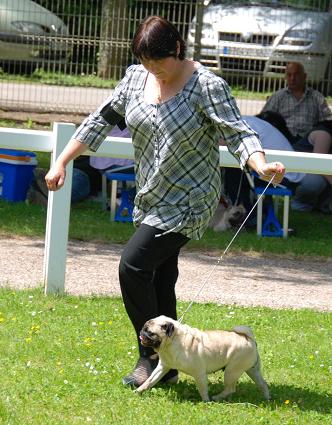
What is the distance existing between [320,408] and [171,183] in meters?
1.35

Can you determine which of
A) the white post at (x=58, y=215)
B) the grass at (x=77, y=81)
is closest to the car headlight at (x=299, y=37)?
the grass at (x=77, y=81)

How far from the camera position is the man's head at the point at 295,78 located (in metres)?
12.6

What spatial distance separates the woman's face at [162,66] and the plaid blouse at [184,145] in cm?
12

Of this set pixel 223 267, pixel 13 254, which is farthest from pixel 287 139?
pixel 13 254

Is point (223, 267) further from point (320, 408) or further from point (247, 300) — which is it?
point (320, 408)

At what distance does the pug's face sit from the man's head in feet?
26.3

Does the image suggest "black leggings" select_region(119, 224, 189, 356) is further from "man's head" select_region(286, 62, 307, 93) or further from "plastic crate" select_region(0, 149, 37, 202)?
"man's head" select_region(286, 62, 307, 93)

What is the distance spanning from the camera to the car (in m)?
15.5

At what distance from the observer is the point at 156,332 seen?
5000 mm

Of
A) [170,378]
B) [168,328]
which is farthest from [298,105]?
[168,328]

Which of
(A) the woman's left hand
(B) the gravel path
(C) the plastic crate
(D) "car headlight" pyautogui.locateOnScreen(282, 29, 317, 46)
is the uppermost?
(D) "car headlight" pyautogui.locateOnScreen(282, 29, 317, 46)

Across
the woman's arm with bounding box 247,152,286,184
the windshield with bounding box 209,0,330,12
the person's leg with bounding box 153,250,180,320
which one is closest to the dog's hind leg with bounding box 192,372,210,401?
the person's leg with bounding box 153,250,180,320

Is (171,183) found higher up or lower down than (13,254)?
higher up

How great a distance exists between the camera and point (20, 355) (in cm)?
588
